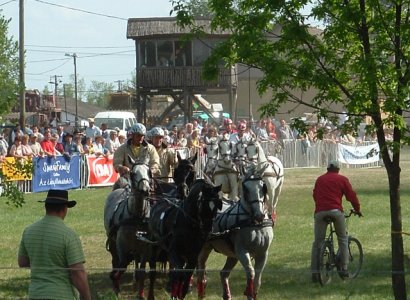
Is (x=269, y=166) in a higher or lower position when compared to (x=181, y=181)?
higher

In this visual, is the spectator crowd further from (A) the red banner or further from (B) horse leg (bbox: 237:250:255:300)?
(B) horse leg (bbox: 237:250:255:300)

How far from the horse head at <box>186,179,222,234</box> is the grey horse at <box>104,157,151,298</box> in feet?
2.90

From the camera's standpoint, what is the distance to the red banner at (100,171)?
33.7 metres

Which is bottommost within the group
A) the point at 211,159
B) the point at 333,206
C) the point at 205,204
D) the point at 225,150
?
the point at 333,206

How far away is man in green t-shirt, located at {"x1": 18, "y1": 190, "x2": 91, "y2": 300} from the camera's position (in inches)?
339

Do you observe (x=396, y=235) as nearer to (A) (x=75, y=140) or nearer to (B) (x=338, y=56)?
(B) (x=338, y=56)

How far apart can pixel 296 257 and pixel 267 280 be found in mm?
2151

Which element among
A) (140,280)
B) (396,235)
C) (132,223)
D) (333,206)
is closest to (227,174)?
(333,206)

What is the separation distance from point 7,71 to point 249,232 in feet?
12.9

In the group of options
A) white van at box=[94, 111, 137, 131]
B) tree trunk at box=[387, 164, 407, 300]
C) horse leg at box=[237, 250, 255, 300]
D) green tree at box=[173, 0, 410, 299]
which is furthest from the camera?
white van at box=[94, 111, 137, 131]

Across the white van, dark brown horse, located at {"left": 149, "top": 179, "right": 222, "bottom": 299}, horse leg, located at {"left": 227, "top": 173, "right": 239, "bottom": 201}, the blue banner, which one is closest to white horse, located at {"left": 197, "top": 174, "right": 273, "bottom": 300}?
dark brown horse, located at {"left": 149, "top": 179, "right": 222, "bottom": 299}

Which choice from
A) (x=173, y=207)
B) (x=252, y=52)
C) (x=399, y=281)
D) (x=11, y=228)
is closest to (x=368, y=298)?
(x=399, y=281)

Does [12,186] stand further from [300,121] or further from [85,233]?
[85,233]

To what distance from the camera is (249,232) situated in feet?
44.0
